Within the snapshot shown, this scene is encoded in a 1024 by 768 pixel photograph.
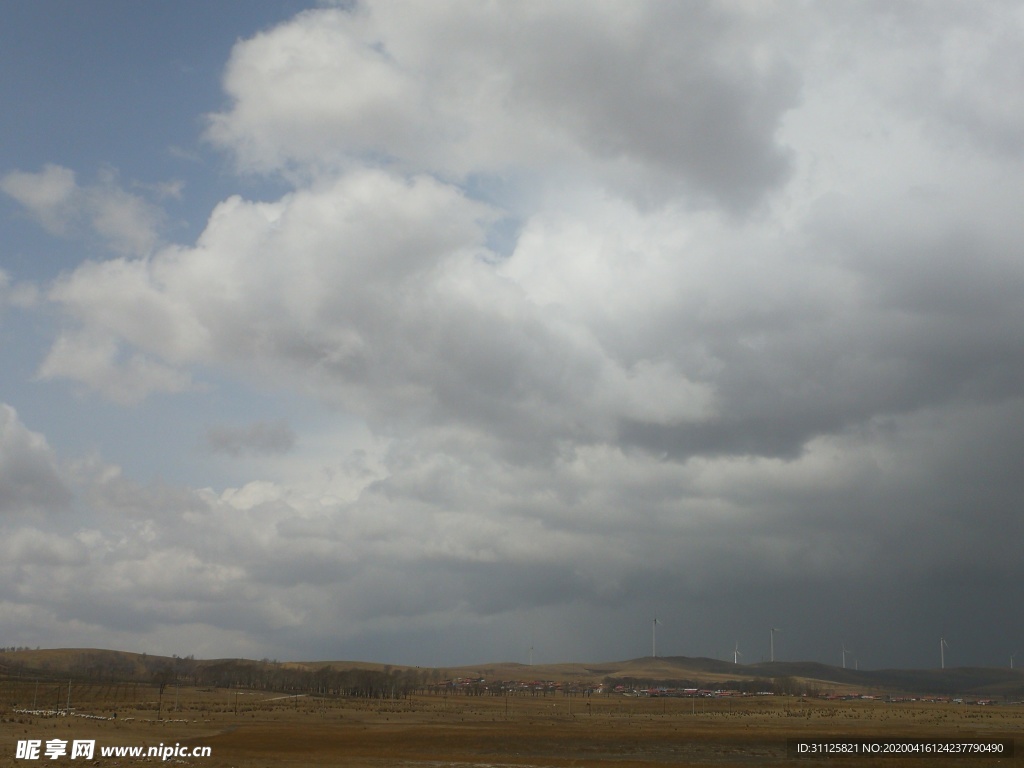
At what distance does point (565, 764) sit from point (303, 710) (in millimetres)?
112490

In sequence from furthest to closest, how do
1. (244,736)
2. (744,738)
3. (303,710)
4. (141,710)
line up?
(303,710) < (141,710) < (744,738) < (244,736)

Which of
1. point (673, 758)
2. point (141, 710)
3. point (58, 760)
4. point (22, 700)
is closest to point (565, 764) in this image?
point (673, 758)

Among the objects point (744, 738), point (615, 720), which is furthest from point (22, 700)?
point (744, 738)

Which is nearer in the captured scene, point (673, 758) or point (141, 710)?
point (673, 758)

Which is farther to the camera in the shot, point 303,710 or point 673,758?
point 303,710

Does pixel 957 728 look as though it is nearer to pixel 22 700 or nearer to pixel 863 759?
pixel 863 759

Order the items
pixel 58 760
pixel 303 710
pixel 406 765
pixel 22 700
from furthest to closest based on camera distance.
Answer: pixel 22 700, pixel 303 710, pixel 406 765, pixel 58 760

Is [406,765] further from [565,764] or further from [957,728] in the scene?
[957,728]

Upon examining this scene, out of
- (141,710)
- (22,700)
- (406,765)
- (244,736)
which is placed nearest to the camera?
(406,765)

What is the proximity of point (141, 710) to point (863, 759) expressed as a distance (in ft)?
420

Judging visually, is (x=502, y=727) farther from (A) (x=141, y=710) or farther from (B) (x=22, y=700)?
(B) (x=22, y=700)

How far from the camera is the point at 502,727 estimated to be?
14262 cm

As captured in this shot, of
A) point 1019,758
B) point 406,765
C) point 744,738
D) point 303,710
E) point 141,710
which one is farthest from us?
point 303,710

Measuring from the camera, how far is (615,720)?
168875 mm
